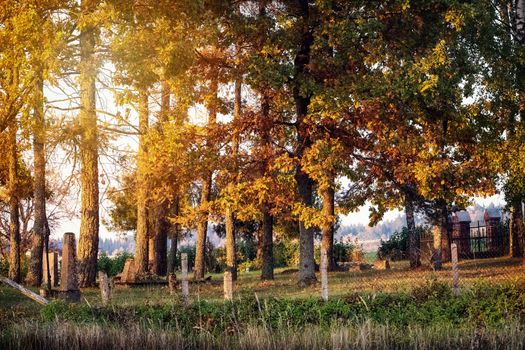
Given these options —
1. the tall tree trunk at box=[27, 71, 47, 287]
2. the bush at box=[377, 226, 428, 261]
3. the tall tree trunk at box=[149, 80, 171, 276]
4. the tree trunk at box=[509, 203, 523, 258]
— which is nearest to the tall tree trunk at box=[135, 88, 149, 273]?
the tall tree trunk at box=[149, 80, 171, 276]

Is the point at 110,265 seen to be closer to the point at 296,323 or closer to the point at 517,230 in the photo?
the point at 517,230

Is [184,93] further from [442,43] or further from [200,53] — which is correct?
[442,43]

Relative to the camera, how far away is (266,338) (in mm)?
→ 11469

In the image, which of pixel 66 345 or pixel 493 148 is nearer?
pixel 66 345

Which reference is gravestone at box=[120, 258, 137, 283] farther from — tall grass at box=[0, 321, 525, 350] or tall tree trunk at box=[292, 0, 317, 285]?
tall grass at box=[0, 321, 525, 350]

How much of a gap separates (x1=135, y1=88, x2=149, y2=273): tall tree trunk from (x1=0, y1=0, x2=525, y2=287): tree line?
0.15m

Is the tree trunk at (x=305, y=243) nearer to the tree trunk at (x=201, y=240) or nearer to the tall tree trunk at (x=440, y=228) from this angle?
the tree trunk at (x=201, y=240)

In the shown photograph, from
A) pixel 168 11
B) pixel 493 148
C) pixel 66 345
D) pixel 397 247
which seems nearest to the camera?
pixel 66 345

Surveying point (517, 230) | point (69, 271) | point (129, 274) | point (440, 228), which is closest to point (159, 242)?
point (129, 274)

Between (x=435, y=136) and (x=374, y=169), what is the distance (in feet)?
8.80

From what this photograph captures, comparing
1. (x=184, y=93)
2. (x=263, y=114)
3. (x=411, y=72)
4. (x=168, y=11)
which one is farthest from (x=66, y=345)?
(x=263, y=114)

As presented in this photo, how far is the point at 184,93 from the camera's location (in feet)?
82.0

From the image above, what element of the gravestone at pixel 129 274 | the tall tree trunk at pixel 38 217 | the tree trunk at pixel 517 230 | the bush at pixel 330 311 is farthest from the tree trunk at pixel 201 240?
the bush at pixel 330 311

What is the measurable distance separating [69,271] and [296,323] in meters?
6.84
